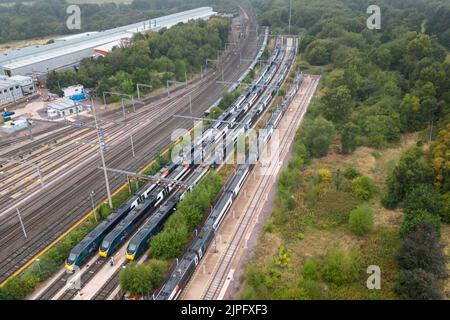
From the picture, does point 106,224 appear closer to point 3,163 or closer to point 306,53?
point 3,163

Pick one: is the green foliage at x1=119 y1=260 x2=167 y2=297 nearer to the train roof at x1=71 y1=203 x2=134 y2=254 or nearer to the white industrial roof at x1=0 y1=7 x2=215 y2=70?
the train roof at x1=71 y1=203 x2=134 y2=254

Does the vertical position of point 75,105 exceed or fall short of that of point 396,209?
it exceeds it

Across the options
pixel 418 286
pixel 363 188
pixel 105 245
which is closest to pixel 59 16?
pixel 105 245

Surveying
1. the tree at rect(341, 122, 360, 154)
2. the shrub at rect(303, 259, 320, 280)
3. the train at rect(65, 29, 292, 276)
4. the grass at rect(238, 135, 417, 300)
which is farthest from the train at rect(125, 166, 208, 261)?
the tree at rect(341, 122, 360, 154)

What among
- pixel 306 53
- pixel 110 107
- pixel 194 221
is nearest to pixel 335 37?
pixel 306 53

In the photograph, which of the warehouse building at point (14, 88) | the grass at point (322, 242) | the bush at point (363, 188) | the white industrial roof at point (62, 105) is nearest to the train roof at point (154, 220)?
the grass at point (322, 242)

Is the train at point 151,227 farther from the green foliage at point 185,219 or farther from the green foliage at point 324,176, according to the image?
the green foliage at point 324,176

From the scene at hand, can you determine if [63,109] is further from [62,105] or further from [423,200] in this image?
[423,200]
